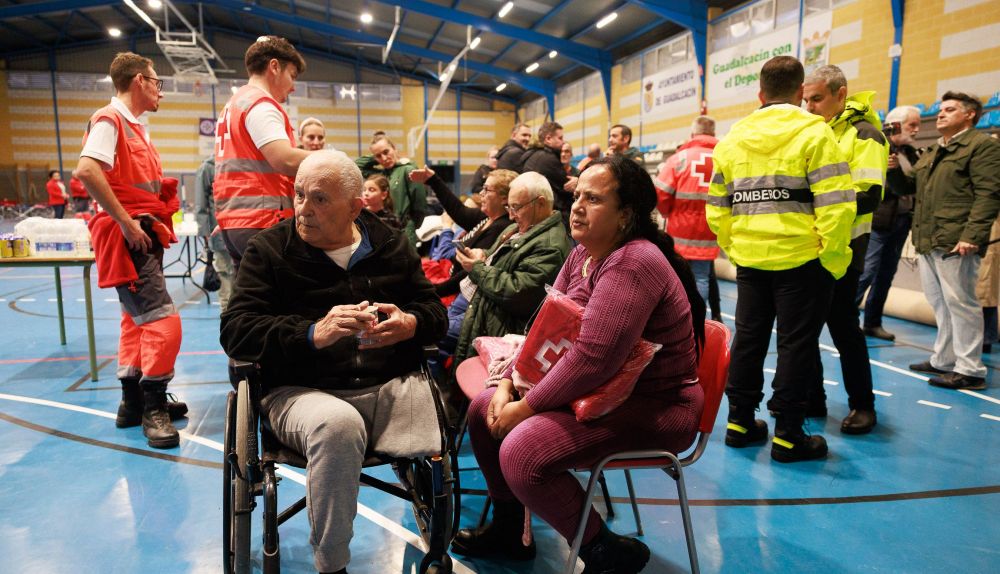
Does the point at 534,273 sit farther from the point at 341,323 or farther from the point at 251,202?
the point at 251,202

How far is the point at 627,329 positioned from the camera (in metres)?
1.50

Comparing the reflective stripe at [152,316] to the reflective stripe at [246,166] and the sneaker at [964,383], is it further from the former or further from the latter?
the sneaker at [964,383]

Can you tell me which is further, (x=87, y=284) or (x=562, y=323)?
(x=87, y=284)

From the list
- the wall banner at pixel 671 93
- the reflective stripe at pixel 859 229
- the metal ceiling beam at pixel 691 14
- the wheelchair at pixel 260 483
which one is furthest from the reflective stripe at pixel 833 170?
the wall banner at pixel 671 93

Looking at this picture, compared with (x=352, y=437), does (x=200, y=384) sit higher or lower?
lower

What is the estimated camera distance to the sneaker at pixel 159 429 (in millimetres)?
2805

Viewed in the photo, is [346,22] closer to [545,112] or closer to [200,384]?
[545,112]

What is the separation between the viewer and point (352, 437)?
155 cm

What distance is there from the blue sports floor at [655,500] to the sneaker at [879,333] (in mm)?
1280

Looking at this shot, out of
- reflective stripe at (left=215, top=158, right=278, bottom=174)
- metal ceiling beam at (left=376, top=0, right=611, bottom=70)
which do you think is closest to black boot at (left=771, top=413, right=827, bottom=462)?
reflective stripe at (left=215, top=158, right=278, bottom=174)

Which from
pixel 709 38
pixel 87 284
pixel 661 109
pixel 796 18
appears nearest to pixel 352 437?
pixel 87 284

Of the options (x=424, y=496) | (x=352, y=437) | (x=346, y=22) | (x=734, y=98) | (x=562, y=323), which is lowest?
(x=424, y=496)

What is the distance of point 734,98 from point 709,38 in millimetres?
1477

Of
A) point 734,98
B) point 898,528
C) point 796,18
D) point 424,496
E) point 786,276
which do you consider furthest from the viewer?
point 734,98
